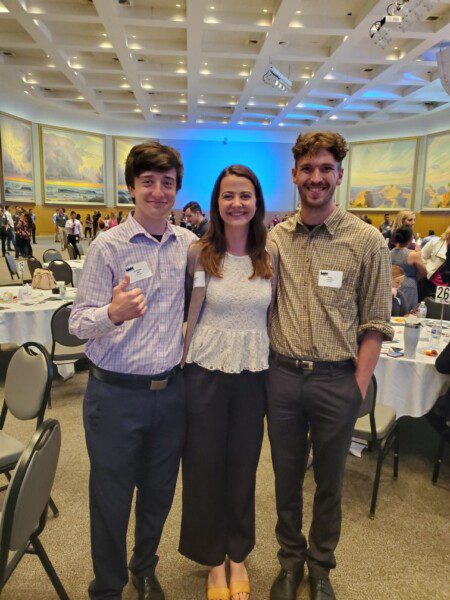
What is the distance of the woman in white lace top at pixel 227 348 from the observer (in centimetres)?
153

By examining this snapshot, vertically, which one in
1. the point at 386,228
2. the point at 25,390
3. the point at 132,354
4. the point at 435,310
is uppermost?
the point at 386,228

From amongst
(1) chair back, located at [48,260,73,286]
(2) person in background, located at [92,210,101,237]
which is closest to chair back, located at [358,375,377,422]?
(1) chair back, located at [48,260,73,286]

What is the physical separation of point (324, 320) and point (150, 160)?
34.4 inches

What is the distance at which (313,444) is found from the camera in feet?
5.70

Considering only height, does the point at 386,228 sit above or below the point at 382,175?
below

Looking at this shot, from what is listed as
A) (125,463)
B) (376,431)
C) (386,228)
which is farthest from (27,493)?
(386,228)

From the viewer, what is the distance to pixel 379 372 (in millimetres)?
2779

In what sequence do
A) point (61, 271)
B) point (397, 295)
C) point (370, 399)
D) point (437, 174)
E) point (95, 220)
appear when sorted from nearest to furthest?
1. point (370, 399)
2. point (397, 295)
3. point (61, 271)
4. point (437, 174)
5. point (95, 220)

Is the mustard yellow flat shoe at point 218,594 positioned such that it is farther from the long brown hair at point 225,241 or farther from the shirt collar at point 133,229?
the shirt collar at point 133,229

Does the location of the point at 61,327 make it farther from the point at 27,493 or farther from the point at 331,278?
the point at 331,278

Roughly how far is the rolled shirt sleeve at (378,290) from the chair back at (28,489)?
1.21 metres

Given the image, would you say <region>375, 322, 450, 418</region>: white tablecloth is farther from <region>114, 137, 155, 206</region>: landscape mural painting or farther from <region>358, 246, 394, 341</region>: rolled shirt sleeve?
<region>114, 137, 155, 206</region>: landscape mural painting

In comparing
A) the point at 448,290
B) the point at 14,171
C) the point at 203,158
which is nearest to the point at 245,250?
the point at 448,290

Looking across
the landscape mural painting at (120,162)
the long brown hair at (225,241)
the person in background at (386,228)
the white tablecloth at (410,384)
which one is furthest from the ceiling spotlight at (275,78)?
the long brown hair at (225,241)
